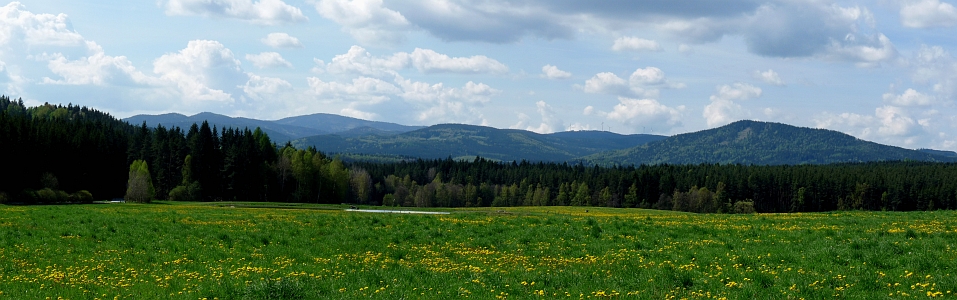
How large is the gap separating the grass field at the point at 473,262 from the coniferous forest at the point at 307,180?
6782cm

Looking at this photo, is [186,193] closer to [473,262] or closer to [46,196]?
[46,196]

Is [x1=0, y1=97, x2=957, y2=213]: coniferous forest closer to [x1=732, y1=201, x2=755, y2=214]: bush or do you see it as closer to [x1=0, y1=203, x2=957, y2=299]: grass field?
[x1=732, y1=201, x2=755, y2=214]: bush

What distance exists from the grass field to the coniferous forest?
222ft

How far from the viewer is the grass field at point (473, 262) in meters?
13.6

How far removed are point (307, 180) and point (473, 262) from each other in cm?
11195

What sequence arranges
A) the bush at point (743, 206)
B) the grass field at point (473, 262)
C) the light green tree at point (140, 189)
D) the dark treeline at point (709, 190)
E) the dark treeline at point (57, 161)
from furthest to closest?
the dark treeline at point (709, 190), the bush at point (743, 206), the light green tree at point (140, 189), the dark treeline at point (57, 161), the grass field at point (473, 262)

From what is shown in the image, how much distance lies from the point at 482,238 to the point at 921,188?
584ft

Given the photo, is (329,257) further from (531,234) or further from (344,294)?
(531,234)

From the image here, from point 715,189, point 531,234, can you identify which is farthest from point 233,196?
point 715,189

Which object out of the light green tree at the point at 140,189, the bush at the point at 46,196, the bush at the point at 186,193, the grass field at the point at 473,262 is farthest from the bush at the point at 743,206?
the bush at the point at 46,196

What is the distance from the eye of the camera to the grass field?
1363 cm

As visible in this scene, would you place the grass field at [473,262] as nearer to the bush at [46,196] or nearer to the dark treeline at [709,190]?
the bush at [46,196]

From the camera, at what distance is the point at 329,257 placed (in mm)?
20219

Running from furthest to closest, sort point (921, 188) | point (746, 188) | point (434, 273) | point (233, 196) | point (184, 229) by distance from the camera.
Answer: point (746, 188), point (921, 188), point (233, 196), point (184, 229), point (434, 273)
